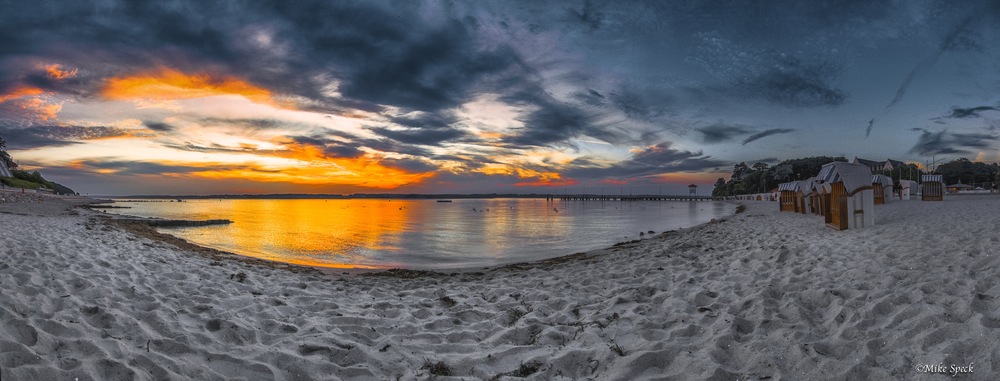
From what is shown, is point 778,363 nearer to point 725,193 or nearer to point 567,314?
point 567,314

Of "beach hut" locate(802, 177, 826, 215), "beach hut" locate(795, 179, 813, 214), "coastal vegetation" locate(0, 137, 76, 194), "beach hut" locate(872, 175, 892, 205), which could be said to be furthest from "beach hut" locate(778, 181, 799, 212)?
"coastal vegetation" locate(0, 137, 76, 194)

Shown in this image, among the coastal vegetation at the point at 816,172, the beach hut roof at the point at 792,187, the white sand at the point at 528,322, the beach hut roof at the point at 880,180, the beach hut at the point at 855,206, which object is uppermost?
the coastal vegetation at the point at 816,172

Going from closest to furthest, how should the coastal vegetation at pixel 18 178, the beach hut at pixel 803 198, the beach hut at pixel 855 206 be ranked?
1. the beach hut at pixel 855 206
2. the beach hut at pixel 803 198
3. the coastal vegetation at pixel 18 178

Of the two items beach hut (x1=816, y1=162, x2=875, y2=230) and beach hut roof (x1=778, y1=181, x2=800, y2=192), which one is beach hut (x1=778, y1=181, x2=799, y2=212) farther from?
beach hut (x1=816, y1=162, x2=875, y2=230)

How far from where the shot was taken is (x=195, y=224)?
34281 mm

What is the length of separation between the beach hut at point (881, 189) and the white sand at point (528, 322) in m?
26.6

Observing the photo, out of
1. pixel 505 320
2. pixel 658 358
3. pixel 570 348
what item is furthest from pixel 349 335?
pixel 658 358

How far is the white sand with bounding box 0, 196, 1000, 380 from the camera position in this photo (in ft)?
10.9

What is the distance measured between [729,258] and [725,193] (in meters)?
161

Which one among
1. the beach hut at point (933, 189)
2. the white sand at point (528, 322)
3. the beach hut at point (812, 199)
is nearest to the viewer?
the white sand at point (528, 322)

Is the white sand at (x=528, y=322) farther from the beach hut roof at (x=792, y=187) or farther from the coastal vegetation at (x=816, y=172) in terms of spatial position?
the coastal vegetation at (x=816, y=172)

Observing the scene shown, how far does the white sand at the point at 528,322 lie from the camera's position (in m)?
3.32

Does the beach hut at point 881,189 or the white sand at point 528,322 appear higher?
the beach hut at point 881,189

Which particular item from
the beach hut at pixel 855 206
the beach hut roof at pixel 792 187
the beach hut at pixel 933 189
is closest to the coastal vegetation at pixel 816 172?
the beach hut at pixel 933 189
